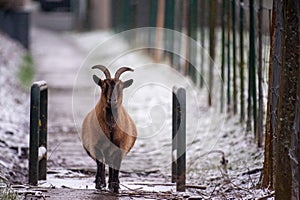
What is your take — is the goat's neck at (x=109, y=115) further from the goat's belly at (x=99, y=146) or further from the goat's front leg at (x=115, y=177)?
the goat's front leg at (x=115, y=177)

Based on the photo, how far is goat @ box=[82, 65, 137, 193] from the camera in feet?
24.5

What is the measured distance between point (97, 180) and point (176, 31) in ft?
30.1

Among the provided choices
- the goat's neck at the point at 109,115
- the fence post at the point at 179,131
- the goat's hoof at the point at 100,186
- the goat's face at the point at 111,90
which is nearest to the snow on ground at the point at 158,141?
the goat's hoof at the point at 100,186

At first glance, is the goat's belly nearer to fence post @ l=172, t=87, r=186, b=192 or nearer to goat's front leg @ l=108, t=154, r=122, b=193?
goat's front leg @ l=108, t=154, r=122, b=193

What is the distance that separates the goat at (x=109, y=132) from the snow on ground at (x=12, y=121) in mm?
946

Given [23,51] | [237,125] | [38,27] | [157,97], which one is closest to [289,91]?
[237,125]

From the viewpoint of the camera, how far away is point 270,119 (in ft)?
22.4


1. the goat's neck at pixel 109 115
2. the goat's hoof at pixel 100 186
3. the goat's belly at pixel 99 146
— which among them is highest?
the goat's neck at pixel 109 115

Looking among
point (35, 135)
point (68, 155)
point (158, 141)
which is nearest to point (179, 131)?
point (35, 135)

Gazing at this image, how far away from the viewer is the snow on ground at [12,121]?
8.55 m

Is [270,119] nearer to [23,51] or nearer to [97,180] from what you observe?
[97,180]

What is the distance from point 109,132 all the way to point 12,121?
13.5ft

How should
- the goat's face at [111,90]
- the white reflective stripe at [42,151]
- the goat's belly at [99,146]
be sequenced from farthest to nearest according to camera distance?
the white reflective stripe at [42,151] → the goat's belly at [99,146] → the goat's face at [111,90]

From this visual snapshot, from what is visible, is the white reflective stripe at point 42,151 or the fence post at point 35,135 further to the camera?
the white reflective stripe at point 42,151
